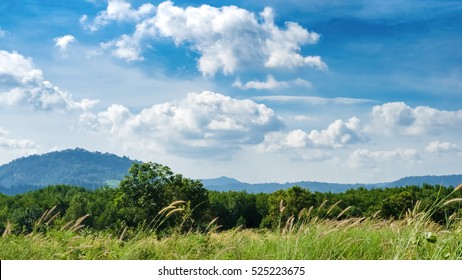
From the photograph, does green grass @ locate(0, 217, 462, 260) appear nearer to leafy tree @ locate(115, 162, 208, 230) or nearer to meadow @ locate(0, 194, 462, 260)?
meadow @ locate(0, 194, 462, 260)

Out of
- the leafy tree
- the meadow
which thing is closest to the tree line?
the leafy tree

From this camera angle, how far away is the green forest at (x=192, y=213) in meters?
9.16

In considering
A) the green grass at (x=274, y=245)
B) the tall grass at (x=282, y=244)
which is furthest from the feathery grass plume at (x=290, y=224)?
the green grass at (x=274, y=245)

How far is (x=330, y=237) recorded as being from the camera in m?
8.57

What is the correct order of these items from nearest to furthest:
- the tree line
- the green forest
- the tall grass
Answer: the tall grass
the green forest
the tree line

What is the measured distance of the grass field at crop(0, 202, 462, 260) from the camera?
7.72 meters

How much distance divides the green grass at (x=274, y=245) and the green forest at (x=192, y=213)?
5 cm

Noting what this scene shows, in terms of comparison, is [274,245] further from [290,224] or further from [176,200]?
[176,200]

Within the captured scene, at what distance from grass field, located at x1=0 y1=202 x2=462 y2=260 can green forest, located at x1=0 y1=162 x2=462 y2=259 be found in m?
0.05

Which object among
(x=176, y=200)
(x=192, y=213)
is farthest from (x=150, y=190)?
(x=192, y=213)

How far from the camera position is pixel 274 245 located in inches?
348

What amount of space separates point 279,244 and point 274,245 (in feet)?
1.35
